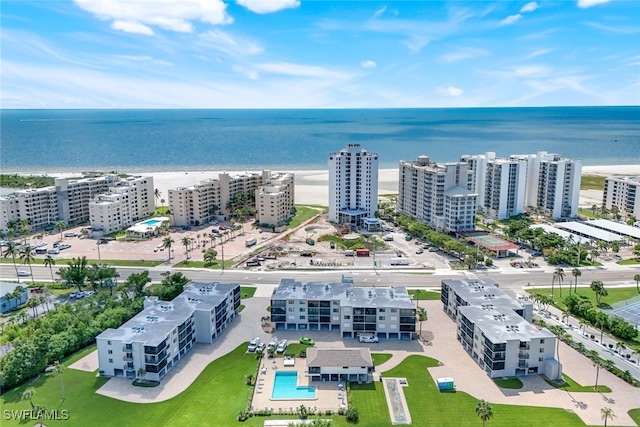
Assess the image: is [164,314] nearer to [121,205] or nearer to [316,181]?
[121,205]

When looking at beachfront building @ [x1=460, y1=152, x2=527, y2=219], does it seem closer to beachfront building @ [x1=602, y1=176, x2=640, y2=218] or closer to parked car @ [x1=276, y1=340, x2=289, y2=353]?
beachfront building @ [x1=602, y1=176, x2=640, y2=218]

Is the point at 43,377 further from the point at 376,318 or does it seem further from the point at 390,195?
the point at 390,195

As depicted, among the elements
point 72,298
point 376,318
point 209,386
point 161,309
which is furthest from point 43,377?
point 376,318

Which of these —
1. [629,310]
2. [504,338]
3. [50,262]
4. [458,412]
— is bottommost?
[458,412]

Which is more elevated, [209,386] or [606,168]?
[606,168]

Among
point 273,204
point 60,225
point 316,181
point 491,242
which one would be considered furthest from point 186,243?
point 316,181

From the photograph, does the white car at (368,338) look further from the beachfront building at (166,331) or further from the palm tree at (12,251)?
the palm tree at (12,251)

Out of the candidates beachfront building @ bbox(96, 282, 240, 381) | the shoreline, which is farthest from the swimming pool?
the shoreline
